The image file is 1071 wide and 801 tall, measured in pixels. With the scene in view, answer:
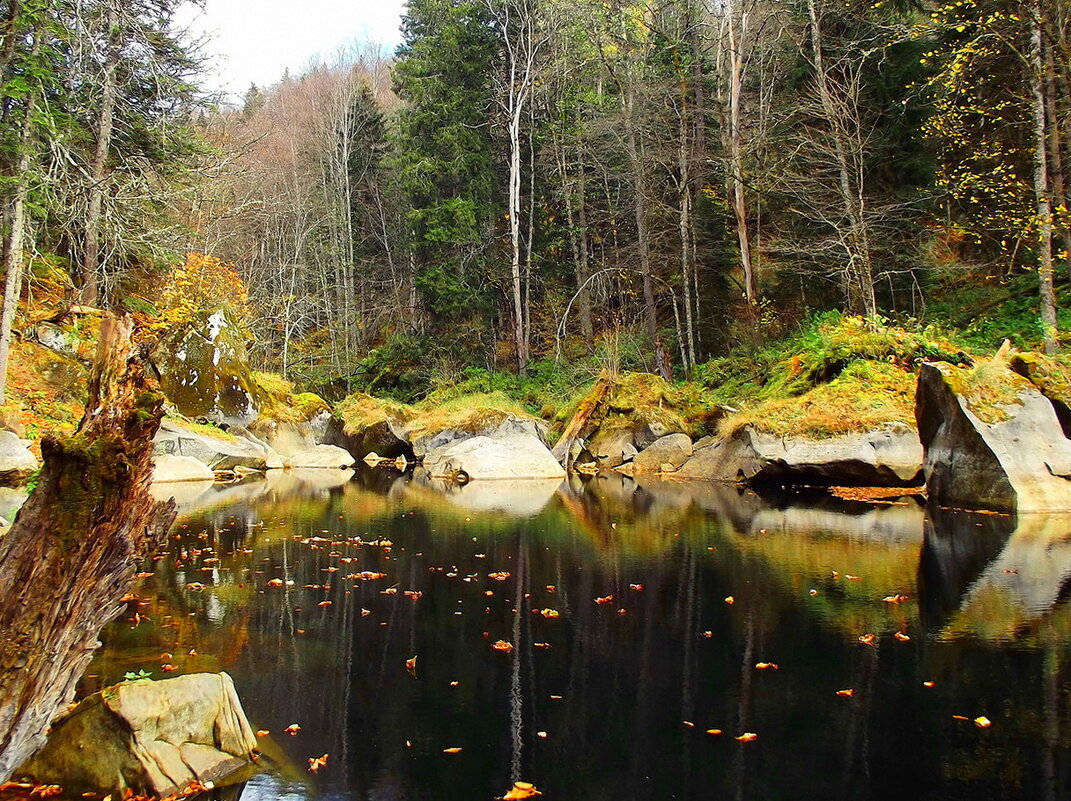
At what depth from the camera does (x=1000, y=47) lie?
49.7 ft

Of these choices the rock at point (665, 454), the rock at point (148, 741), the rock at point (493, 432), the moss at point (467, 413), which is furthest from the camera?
the moss at point (467, 413)

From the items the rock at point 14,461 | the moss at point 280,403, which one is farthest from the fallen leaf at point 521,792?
the moss at point 280,403

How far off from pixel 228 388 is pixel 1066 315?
20971 millimetres

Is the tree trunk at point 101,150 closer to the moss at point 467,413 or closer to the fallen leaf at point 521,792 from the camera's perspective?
the moss at point 467,413

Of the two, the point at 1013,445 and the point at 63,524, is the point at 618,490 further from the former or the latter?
the point at 63,524

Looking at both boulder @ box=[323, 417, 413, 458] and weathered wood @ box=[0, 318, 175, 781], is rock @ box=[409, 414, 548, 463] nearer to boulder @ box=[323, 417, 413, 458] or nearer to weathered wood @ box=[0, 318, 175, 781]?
boulder @ box=[323, 417, 413, 458]

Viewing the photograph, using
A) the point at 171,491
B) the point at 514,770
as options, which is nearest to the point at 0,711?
the point at 514,770

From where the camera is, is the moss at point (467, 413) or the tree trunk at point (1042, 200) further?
the moss at point (467, 413)

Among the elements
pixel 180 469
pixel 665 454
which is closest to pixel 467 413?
pixel 665 454

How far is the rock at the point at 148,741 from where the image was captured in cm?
317

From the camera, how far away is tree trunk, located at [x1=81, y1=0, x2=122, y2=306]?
50.2 ft

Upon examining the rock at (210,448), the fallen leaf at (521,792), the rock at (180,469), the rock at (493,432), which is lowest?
the fallen leaf at (521,792)

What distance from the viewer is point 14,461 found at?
11.5m

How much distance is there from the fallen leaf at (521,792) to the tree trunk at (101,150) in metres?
15.7
